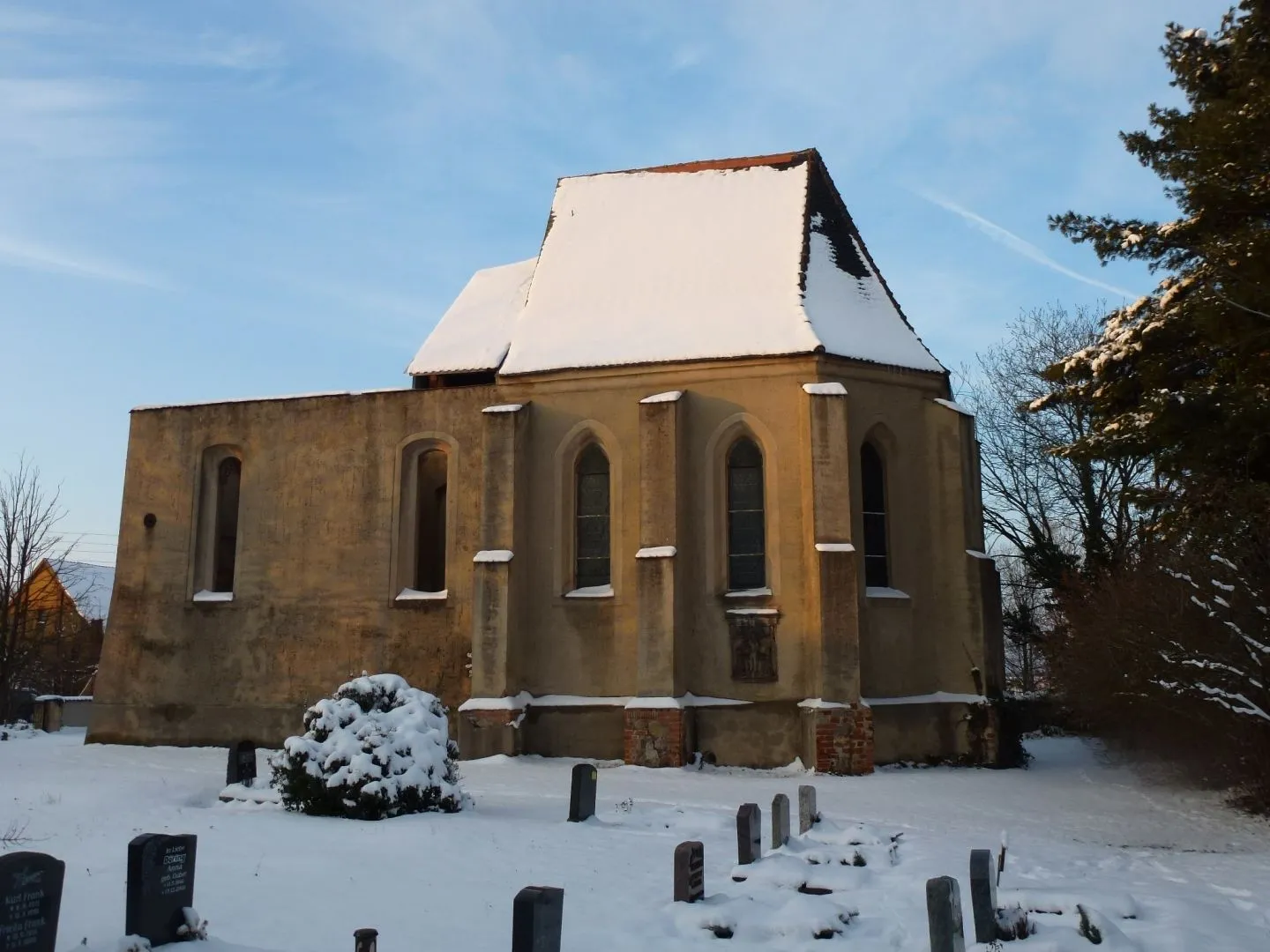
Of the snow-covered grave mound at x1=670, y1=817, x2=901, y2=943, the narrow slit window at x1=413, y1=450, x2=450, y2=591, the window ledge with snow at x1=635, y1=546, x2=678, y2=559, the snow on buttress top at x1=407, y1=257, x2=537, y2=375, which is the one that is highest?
the snow on buttress top at x1=407, y1=257, x2=537, y2=375

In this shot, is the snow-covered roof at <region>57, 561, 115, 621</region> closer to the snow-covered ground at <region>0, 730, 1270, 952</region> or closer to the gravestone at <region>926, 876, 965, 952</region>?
the snow-covered ground at <region>0, 730, 1270, 952</region>

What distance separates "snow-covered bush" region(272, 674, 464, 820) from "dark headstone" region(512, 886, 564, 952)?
5.66 m

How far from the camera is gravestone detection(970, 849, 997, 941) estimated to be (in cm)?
731

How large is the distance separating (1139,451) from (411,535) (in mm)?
12883

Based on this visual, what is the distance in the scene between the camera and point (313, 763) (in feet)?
38.8

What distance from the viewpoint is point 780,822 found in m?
10.5

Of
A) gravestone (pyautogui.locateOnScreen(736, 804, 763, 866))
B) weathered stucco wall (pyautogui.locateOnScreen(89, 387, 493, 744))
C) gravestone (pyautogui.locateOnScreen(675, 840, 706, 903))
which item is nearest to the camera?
gravestone (pyautogui.locateOnScreen(675, 840, 706, 903))

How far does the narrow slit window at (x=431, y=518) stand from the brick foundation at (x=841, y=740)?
804cm

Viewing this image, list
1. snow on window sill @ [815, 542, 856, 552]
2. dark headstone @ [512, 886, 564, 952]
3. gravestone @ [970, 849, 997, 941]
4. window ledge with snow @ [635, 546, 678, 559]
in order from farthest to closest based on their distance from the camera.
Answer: window ledge with snow @ [635, 546, 678, 559]
snow on window sill @ [815, 542, 856, 552]
gravestone @ [970, 849, 997, 941]
dark headstone @ [512, 886, 564, 952]

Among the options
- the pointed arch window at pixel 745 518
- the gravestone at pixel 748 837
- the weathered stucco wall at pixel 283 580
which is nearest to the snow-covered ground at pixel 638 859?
the gravestone at pixel 748 837

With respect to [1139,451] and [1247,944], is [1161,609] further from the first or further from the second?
[1247,944]

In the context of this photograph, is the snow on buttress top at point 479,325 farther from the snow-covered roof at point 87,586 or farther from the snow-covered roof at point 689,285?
the snow-covered roof at point 87,586

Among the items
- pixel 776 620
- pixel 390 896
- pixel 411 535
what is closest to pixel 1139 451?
pixel 776 620

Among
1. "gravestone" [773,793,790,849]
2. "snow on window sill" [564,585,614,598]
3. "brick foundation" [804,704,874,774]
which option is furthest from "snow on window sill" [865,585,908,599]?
"gravestone" [773,793,790,849]
